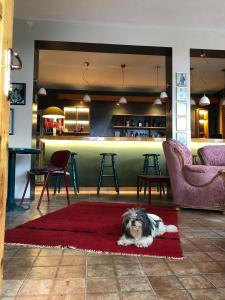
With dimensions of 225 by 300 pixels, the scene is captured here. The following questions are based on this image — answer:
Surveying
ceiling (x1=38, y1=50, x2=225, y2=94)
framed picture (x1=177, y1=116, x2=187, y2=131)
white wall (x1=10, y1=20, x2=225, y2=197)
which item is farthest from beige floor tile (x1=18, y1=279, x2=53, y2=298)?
ceiling (x1=38, y1=50, x2=225, y2=94)

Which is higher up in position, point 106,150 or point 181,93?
point 181,93

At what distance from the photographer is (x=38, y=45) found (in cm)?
475

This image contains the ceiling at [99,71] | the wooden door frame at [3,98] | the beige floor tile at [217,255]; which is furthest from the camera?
the ceiling at [99,71]

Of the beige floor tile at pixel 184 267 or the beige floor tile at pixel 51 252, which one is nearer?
the beige floor tile at pixel 184 267

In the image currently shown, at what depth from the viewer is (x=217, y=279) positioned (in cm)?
146

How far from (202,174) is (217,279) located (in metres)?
2.16

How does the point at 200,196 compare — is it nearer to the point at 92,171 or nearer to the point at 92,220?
the point at 92,220

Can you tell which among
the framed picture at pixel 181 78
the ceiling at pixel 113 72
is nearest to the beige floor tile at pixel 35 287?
the framed picture at pixel 181 78

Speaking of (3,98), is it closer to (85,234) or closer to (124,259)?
(124,259)

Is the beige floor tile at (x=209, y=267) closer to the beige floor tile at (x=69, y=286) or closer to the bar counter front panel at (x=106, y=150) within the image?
the beige floor tile at (x=69, y=286)

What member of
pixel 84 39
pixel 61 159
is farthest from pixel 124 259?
pixel 84 39

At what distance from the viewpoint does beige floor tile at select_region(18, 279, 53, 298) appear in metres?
1.28

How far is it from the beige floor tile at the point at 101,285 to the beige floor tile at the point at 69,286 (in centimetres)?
4

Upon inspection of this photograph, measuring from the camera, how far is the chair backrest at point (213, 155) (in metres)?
4.07
